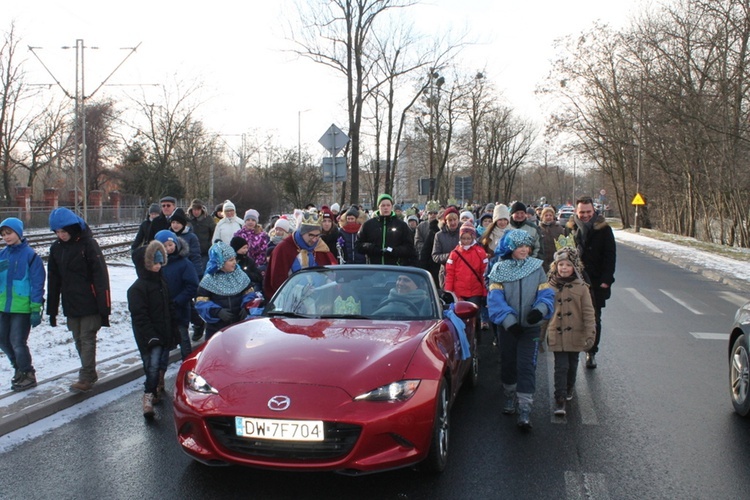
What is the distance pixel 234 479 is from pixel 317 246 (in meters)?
4.10

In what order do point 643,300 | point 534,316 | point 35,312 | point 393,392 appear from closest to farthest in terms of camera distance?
point 393,392
point 534,316
point 35,312
point 643,300

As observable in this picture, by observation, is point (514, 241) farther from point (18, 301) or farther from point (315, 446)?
point (18, 301)

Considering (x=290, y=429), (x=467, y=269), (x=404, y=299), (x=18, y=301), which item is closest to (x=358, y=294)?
(x=404, y=299)

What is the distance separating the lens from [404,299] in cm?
552

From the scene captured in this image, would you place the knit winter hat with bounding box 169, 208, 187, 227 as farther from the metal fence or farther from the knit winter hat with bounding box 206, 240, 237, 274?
the metal fence

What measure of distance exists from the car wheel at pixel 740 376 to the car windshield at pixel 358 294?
8.70 feet

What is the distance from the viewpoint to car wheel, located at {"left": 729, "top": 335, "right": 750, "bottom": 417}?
557cm

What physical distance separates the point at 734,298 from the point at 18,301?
13169 mm

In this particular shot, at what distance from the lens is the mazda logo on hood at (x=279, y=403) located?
3.87 meters

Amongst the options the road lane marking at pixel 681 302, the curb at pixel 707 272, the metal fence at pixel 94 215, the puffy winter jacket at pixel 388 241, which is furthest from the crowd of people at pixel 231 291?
the metal fence at pixel 94 215

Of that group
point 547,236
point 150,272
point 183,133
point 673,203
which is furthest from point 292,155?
point 150,272

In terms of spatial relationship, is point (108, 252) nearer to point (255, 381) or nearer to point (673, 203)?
point (255, 381)

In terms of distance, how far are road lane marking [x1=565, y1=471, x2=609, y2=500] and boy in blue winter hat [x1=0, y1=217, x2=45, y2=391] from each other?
4808mm

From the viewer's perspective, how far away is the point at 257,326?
5094 millimetres
